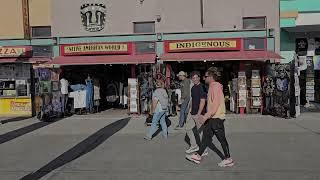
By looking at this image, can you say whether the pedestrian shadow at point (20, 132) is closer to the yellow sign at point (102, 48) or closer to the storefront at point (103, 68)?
the storefront at point (103, 68)

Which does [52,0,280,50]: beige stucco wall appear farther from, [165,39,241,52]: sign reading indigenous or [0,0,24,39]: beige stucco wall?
[0,0,24,39]: beige stucco wall

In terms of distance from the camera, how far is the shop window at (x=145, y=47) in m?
20.7

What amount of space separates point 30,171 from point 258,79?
11834 millimetres

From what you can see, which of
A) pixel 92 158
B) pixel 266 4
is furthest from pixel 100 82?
pixel 92 158

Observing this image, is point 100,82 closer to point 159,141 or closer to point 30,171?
point 159,141

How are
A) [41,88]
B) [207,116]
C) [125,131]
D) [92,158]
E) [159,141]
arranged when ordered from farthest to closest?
[41,88]
[125,131]
[159,141]
[92,158]
[207,116]

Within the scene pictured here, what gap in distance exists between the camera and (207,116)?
8961mm

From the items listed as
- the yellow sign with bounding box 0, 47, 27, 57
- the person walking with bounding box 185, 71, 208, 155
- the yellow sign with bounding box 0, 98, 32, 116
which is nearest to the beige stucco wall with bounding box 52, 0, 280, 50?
the yellow sign with bounding box 0, 47, 27, 57

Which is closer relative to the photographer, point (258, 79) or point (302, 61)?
point (258, 79)

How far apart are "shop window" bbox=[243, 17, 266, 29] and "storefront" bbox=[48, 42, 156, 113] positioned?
3843 mm

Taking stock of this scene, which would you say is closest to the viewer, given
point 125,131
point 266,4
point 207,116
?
point 207,116

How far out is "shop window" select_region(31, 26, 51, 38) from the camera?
71.3 feet

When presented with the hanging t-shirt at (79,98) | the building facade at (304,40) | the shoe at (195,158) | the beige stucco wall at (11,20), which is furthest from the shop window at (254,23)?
the shoe at (195,158)

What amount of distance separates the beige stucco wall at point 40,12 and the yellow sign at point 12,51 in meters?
1.26
